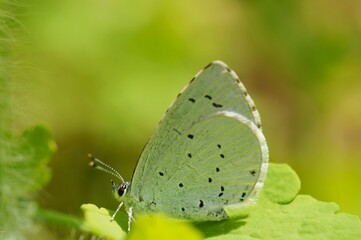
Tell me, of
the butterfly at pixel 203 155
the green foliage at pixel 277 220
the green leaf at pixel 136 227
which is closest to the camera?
the green leaf at pixel 136 227

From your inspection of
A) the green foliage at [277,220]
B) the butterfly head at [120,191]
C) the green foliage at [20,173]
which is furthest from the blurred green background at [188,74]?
the green foliage at [20,173]

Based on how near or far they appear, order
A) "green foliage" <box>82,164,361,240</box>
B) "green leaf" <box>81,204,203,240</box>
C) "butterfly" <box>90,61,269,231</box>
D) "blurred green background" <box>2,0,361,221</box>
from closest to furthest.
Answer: "green leaf" <box>81,204,203,240</box> < "green foliage" <box>82,164,361,240</box> < "butterfly" <box>90,61,269,231</box> < "blurred green background" <box>2,0,361,221</box>

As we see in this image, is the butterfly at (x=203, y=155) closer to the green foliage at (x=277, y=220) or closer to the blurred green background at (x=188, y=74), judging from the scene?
the green foliage at (x=277, y=220)

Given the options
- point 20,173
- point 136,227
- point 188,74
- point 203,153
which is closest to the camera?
point 136,227

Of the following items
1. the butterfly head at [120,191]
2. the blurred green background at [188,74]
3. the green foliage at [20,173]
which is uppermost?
the blurred green background at [188,74]

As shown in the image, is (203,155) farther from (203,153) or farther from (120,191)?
(120,191)

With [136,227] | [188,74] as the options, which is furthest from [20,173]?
[188,74]

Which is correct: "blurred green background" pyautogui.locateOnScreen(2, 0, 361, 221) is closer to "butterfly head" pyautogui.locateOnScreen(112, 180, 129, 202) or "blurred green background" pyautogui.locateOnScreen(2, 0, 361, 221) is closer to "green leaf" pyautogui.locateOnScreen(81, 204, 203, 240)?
"butterfly head" pyautogui.locateOnScreen(112, 180, 129, 202)

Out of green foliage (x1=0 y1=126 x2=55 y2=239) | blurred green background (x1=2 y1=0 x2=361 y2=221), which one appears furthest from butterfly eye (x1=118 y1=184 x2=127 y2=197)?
blurred green background (x1=2 y1=0 x2=361 y2=221)
